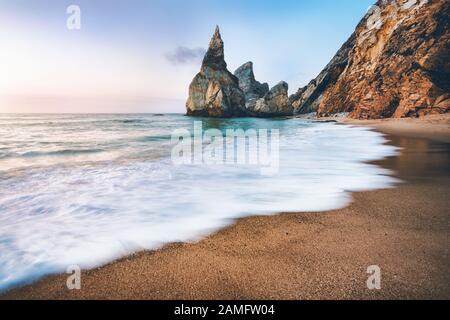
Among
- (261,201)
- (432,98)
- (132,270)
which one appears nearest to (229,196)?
(261,201)

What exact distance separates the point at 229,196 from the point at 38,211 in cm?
290

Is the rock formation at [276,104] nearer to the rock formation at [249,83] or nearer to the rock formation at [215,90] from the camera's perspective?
the rock formation at [215,90]

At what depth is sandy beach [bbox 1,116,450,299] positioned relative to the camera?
6.09ft

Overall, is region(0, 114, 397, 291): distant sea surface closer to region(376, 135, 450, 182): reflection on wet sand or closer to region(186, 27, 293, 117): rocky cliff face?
region(376, 135, 450, 182): reflection on wet sand

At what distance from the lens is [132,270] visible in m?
2.15

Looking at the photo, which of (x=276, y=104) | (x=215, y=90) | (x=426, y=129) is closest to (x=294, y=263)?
(x=426, y=129)

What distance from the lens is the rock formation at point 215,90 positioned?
185 ft

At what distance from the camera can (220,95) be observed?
55.2 meters

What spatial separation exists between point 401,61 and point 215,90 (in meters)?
36.8

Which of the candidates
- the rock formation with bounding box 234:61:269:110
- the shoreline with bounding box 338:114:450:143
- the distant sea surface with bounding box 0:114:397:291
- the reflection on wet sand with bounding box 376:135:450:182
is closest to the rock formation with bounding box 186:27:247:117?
the rock formation with bounding box 234:61:269:110

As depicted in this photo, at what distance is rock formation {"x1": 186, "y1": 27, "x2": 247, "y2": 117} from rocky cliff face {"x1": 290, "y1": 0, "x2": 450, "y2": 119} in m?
27.9

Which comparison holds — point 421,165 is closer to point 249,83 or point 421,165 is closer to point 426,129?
point 426,129

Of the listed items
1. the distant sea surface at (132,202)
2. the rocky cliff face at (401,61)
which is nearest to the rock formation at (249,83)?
the rocky cliff face at (401,61)

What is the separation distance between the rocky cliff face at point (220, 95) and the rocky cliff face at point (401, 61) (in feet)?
79.4
